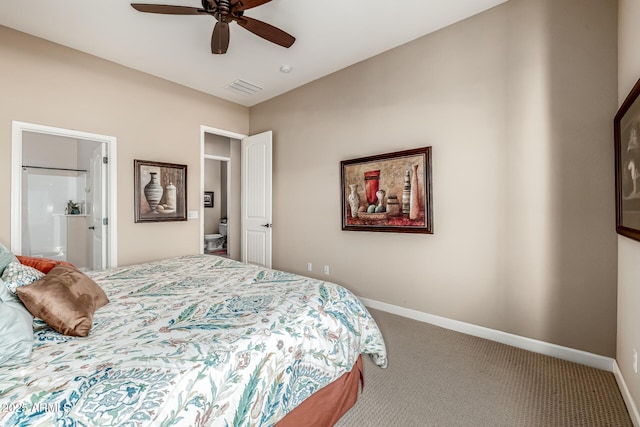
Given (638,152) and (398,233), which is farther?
(398,233)

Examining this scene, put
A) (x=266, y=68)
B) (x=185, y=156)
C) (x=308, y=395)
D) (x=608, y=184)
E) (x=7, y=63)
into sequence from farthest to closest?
1. (x=185, y=156)
2. (x=266, y=68)
3. (x=7, y=63)
4. (x=608, y=184)
5. (x=308, y=395)

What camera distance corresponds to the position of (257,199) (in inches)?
173

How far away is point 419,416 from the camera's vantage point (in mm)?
1586

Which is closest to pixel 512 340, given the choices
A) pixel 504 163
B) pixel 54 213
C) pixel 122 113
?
pixel 504 163

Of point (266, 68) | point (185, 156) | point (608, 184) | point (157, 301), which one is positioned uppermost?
point (266, 68)

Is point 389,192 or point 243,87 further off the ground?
point 243,87

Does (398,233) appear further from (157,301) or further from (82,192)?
(82,192)

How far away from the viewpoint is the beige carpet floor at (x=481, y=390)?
5.10 ft

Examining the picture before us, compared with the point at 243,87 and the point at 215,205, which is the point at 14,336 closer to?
the point at 243,87

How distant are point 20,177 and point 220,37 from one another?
2.38 metres

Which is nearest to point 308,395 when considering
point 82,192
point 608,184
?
point 608,184

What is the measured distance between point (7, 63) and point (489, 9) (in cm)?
435

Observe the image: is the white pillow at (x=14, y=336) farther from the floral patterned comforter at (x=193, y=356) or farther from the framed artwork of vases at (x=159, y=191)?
the framed artwork of vases at (x=159, y=191)

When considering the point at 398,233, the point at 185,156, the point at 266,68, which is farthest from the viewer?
the point at 185,156
